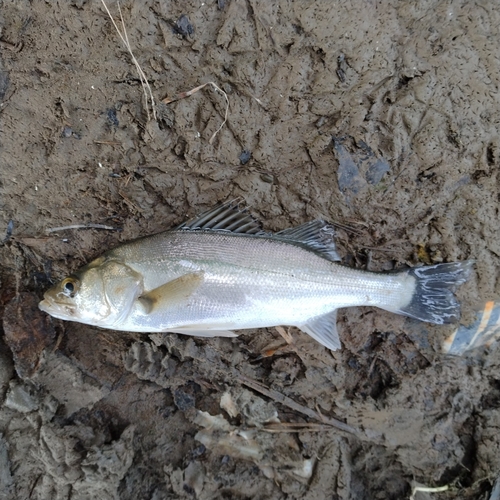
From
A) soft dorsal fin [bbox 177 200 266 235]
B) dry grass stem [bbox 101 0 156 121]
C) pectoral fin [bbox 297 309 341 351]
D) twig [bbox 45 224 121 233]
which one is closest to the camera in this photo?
dry grass stem [bbox 101 0 156 121]

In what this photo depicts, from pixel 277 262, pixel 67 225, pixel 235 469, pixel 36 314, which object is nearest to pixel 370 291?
pixel 277 262

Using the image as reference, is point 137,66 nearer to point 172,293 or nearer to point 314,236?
point 172,293

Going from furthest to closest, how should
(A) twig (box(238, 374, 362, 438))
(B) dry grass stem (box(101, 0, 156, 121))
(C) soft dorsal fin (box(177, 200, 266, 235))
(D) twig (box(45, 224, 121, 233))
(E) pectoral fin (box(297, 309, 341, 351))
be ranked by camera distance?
1. (A) twig (box(238, 374, 362, 438))
2. (D) twig (box(45, 224, 121, 233))
3. (E) pectoral fin (box(297, 309, 341, 351))
4. (C) soft dorsal fin (box(177, 200, 266, 235))
5. (B) dry grass stem (box(101, 0, 156, 121))

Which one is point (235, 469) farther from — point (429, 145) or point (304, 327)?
point (429, 145)

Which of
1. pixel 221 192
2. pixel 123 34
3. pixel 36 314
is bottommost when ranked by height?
pixel 36 314

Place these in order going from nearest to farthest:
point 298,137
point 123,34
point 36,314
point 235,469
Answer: point 123,34 → point 298,137 → point 36,314 → point 235,469

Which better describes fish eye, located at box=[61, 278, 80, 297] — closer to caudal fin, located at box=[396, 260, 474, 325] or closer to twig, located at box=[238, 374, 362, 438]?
twig, located at box=[238, 374, 362, 438]

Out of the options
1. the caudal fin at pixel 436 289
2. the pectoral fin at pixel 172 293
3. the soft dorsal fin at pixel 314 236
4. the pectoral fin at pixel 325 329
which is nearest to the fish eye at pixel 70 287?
the pectoral fin at pixel 172 293

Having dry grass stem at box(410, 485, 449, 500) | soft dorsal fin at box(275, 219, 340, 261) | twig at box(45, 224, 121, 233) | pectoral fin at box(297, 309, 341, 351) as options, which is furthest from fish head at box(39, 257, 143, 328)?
dry grass stem at box(410, 485, 449, 500)
